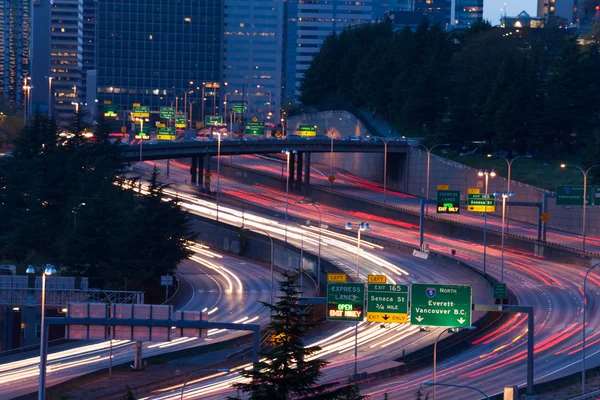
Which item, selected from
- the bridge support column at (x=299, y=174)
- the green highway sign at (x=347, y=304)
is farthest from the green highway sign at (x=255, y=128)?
the green highway sign at (x=347, y=304)

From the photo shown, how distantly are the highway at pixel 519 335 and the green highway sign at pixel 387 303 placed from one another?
204 inches

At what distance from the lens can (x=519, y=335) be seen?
213ft

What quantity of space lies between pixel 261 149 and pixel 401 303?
268ft

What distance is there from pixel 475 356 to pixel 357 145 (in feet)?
234

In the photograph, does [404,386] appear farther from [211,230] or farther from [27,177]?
[27,177]

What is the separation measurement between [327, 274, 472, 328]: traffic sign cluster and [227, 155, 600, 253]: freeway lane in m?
50.3

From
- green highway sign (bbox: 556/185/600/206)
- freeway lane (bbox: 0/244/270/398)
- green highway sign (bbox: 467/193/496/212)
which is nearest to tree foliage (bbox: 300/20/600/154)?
green highway sign (bbox: 556/185/600/206)

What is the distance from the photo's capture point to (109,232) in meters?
81.6

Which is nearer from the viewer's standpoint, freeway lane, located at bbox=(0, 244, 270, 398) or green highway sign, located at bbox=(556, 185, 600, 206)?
freeway lane, located at bbox=(0, 244, 270, 398)

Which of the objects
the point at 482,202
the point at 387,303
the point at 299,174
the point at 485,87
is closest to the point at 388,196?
the point at 299,174

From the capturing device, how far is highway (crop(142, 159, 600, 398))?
5456 cm

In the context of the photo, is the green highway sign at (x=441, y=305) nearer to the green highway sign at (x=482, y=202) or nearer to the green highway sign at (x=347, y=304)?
the green highway sign at (x=347, y=304)

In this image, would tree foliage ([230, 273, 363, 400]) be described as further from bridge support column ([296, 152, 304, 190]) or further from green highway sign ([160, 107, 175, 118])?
green highway sign ([160, 107, 175, 118])

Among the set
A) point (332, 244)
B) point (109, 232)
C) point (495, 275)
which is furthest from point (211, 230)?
point (495, 275)
